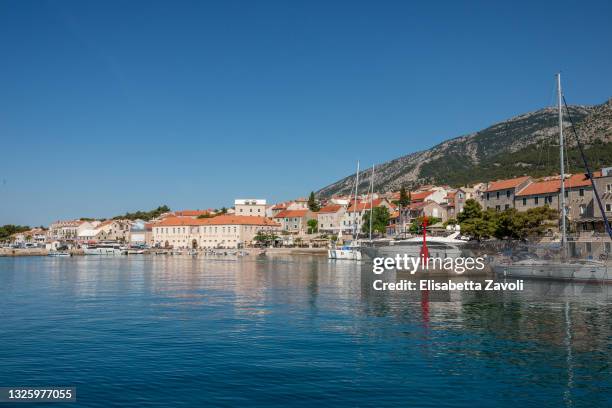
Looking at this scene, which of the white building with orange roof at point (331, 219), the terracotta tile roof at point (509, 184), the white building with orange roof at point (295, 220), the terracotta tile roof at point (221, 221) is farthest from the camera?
the white building with orange roof at point (295, 220)

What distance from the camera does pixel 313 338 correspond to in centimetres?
2217

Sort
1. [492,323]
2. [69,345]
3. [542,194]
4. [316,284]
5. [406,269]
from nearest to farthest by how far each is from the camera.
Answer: [69,345]
[492,323]
[316,284]
[406,269]
[542,194]

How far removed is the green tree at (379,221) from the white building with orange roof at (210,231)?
42735 millimetres

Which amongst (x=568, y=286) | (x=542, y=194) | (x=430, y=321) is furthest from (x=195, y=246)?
(x=430, y=321)

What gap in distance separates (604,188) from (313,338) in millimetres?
58761

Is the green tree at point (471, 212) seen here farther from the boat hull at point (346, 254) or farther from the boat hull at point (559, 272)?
the boat hull at point (559, 272)

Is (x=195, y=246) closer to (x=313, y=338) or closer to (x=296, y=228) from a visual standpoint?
(x=296, y=228)

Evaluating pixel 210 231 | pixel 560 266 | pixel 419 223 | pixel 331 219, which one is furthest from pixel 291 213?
pixel 560 266

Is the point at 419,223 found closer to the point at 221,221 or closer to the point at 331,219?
the point at 331,219

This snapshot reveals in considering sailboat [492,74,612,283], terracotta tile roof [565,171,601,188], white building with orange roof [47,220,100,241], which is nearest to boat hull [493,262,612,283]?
sailboat [492,74,612,283]

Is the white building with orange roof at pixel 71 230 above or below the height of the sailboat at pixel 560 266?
above

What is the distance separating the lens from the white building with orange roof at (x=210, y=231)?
509 ft

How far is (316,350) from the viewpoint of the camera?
20.0m

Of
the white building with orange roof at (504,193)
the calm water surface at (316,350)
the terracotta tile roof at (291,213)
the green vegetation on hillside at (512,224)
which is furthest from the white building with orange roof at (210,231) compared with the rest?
the calm water surface at (316,350)
